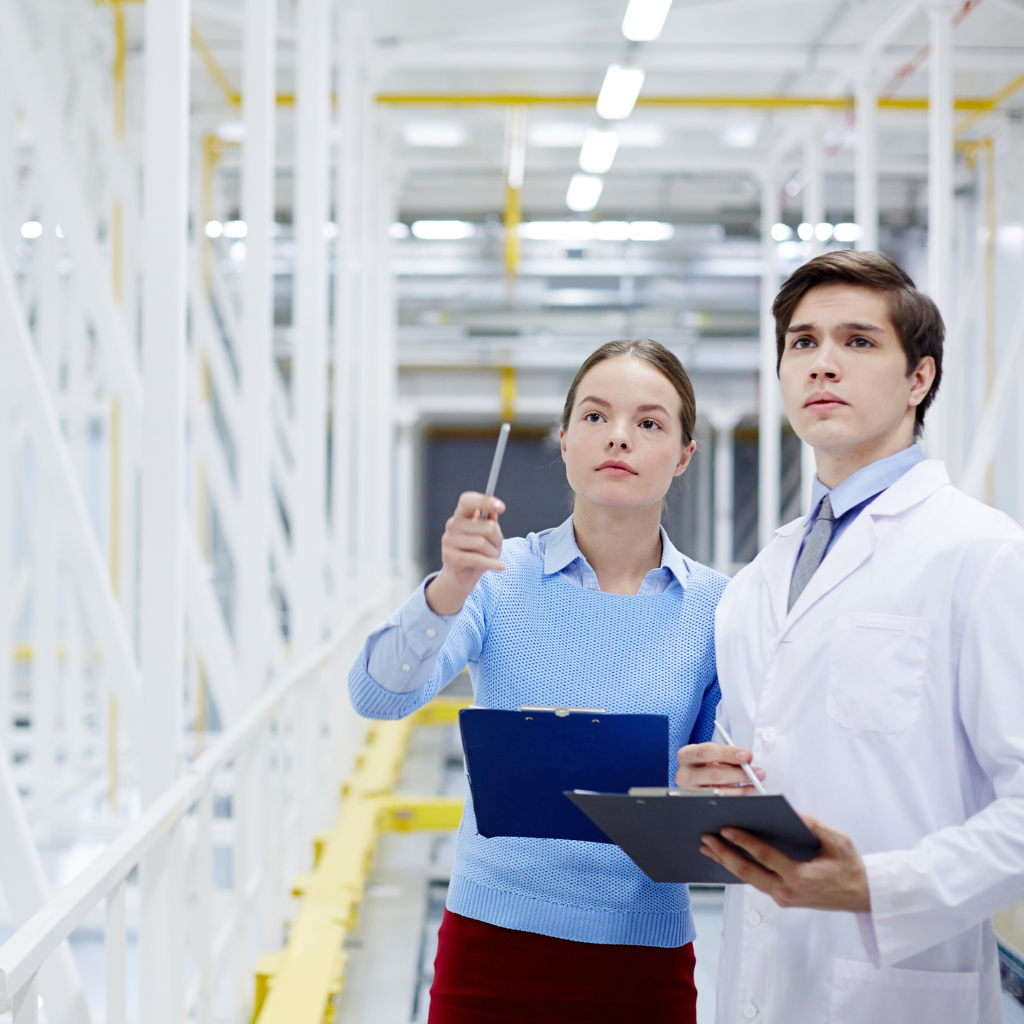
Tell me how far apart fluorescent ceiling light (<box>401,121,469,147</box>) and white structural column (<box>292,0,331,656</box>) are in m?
3.81

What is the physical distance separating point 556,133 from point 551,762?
25.7 ft

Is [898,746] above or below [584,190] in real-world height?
below

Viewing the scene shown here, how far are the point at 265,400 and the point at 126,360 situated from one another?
25.3 inches

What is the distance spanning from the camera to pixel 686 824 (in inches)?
49.2

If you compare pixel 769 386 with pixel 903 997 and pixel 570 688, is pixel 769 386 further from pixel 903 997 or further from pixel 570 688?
pixel 903 997

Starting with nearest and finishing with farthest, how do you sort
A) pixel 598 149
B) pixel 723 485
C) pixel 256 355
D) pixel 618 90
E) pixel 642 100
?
pixel 256 355, pixel 618 90, pixel 598 149, pixel 642 100, pixel 723 485

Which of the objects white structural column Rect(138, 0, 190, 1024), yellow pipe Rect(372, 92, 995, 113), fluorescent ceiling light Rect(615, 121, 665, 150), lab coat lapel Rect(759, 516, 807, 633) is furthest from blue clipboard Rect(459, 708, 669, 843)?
fluorescent ceiling light Rect(615, 121, 665, 150)

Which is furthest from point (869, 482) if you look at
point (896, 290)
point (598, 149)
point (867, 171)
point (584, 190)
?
point (584, 190)

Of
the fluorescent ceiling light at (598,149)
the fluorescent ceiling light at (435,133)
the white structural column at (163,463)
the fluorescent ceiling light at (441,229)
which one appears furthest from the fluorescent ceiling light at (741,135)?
the white structural column at (163,463)

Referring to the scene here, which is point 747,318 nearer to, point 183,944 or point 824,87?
point 824,87

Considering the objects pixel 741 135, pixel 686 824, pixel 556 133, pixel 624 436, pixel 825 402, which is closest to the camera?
pixel 686 824

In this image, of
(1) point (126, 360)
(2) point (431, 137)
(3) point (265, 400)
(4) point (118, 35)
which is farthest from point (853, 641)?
(2) point (431, 137)

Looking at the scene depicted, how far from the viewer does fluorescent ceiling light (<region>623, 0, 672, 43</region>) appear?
4871 mm

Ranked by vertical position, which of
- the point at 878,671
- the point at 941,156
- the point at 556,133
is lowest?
the point at 878,671
